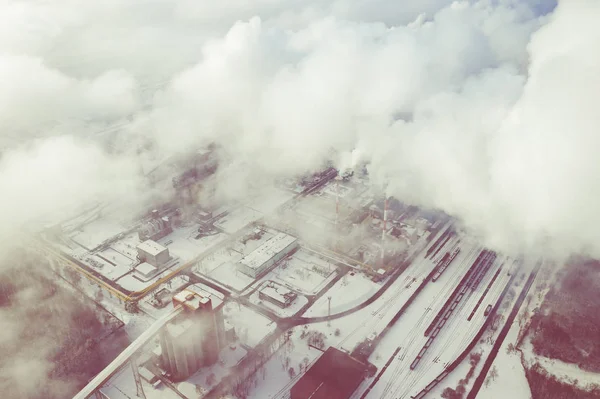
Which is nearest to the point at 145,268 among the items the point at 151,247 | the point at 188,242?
the point at 151,247

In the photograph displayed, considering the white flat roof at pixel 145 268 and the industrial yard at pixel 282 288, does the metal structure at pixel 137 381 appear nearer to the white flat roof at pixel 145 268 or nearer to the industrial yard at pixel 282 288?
the industrial yard at pixel 282 288

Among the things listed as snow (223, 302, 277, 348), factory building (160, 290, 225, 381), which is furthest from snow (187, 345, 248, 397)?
snow (223, 302, 277, 348)

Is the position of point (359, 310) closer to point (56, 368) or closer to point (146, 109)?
point (56, 368)

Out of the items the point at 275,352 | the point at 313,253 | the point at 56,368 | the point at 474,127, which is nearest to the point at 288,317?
the point at 275,352

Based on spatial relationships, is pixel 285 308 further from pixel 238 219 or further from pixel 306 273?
pixel 238 219

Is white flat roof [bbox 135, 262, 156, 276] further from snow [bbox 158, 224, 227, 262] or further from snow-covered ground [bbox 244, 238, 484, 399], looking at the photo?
snow-covered ground [bbox 244, 238, 484, 399]
